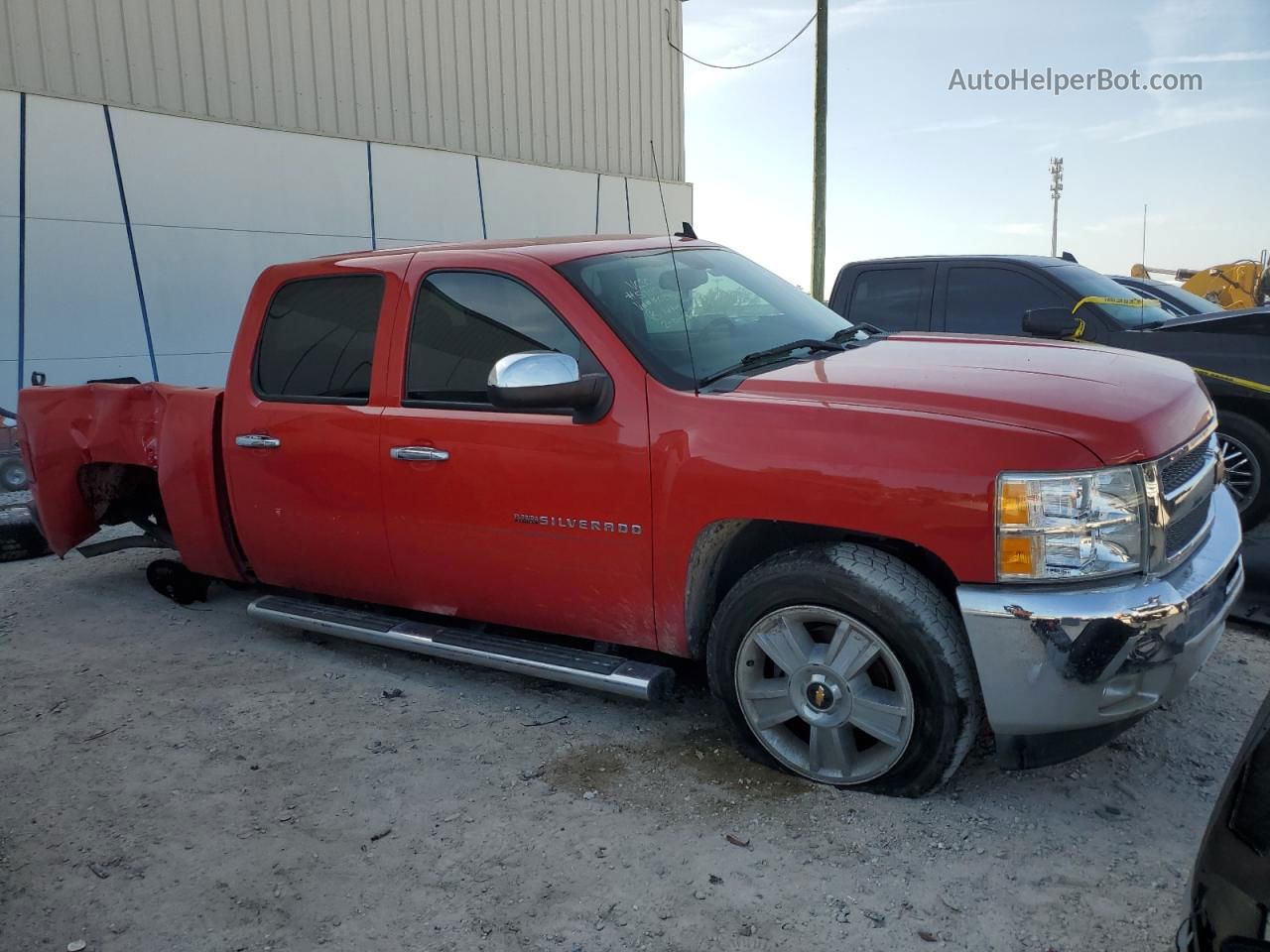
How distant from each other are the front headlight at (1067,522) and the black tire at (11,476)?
865 cm

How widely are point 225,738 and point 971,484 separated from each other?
287 cm

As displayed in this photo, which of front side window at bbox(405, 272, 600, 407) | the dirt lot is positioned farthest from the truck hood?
the dirt lot

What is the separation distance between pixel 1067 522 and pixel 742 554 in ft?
3.60

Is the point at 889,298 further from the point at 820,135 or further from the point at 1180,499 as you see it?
the point at 820,135

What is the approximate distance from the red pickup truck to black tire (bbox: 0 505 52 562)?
100 inches

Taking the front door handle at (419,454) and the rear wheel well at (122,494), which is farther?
the rear wheel well at (122,494)

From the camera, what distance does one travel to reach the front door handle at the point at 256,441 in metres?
4.32

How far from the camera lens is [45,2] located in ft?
33.9

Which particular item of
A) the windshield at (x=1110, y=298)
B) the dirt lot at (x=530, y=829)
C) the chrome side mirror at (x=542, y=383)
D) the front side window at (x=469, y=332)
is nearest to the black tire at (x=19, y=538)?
the dirt lot at (x=530, y=829)

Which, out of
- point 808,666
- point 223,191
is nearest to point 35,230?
point 223,191

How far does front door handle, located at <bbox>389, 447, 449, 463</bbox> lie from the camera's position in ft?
12.4

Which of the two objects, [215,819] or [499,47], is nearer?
[215,819]

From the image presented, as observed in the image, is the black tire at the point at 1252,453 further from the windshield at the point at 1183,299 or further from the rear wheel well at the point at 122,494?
the rear wheel well at the point at 122,494

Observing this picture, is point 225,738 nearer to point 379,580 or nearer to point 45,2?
point 379,580
